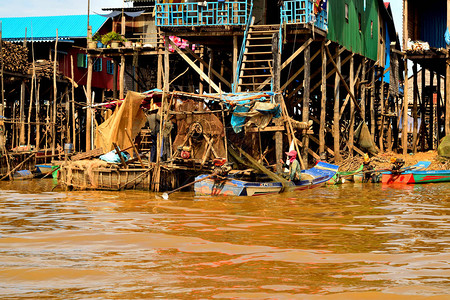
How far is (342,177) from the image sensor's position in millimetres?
19984

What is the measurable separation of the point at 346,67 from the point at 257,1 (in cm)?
824

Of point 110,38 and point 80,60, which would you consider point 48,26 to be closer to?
point 80,60

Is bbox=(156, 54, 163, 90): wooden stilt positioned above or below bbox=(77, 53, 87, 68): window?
below

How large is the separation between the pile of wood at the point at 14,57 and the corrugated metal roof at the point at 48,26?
12.1 feet

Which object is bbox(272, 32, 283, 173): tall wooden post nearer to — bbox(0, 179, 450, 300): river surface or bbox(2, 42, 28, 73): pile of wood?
bbox(0, 179, 450, 300): river surface

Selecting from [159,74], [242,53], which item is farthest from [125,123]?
[159,74]

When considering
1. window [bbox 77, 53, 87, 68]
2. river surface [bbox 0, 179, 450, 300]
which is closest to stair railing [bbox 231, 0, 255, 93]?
river surface [bbox 0, 179, 450, 300]

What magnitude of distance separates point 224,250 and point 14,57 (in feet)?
77.0

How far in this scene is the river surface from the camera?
242 inches

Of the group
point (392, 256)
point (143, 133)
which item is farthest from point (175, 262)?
point (143, 133)

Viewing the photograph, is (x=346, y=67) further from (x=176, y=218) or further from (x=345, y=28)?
(x=176, y=218)

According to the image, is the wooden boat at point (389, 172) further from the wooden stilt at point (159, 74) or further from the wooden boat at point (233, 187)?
the wooden stilt at point (159, 74)

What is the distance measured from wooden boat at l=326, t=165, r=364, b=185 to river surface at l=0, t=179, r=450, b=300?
17.7ft

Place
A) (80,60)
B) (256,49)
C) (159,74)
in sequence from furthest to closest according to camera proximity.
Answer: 1. (80,60)
2. (159,74)
3. (256,49)
